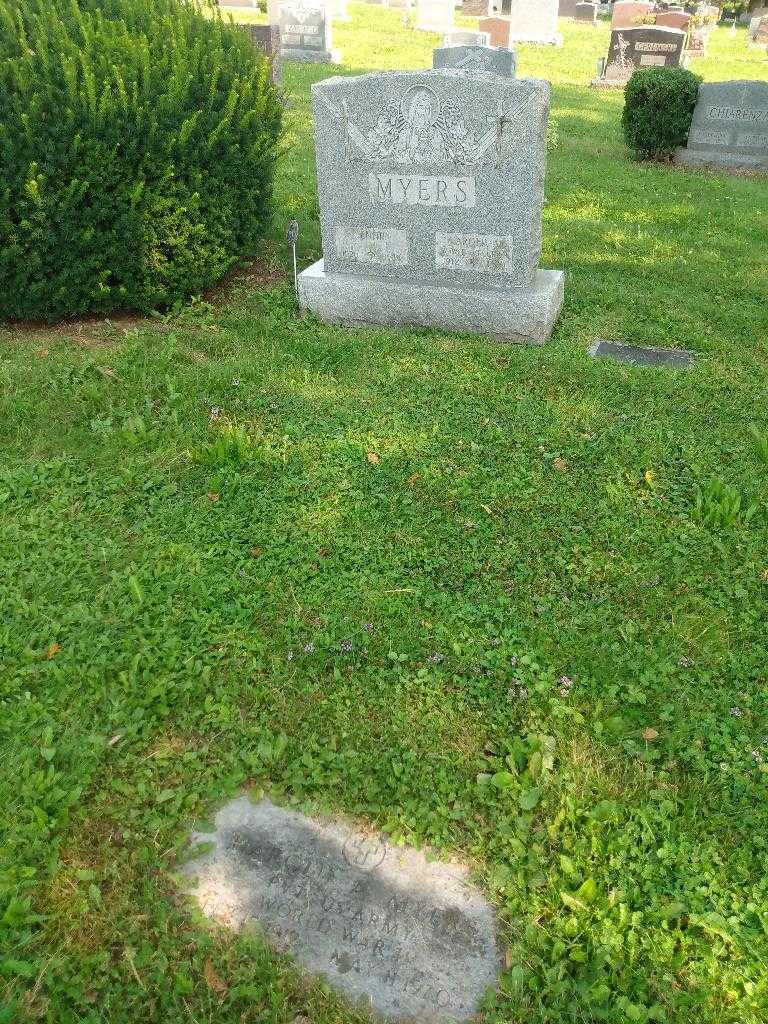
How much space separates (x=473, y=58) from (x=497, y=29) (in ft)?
41.9

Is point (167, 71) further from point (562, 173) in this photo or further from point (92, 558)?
point (562, 173)

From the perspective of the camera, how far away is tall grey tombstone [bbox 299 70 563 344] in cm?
507

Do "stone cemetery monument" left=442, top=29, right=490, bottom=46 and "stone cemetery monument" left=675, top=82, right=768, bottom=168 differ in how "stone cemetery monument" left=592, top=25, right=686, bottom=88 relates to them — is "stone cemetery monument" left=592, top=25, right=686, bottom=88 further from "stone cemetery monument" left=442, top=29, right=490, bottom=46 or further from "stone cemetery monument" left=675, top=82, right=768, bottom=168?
"stone cemetery monument" left=675, top=82, right=768, bottom=168

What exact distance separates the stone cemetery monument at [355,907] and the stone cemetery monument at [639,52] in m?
16.4

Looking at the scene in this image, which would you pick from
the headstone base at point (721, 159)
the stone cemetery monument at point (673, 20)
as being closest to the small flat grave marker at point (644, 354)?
the headstone base at point (721, 159)

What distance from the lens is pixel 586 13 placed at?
101 ft

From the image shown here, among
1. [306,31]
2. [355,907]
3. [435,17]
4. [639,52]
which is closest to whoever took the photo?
[355,907]

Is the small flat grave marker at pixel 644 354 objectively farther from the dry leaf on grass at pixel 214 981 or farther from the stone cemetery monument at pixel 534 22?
the stone cemetery monument at pixel 534 22

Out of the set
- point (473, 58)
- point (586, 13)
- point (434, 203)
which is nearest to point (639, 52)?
point (473, 58)

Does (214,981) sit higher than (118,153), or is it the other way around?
(118,153)

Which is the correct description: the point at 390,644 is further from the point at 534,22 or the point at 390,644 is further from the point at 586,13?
the point at 586,13

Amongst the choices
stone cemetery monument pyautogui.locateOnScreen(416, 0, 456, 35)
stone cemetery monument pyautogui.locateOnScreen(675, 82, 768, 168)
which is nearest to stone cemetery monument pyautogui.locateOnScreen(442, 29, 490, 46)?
stone cemetery monument pyautogui.locateOnScreen(416, 0, 456, 35)

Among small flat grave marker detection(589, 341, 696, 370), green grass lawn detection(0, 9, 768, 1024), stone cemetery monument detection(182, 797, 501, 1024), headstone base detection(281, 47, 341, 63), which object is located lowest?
stone cemetery monument detection(182, 797, 501, 1024)

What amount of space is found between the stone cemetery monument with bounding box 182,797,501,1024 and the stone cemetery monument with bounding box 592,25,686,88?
53.7 ft
